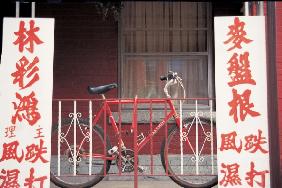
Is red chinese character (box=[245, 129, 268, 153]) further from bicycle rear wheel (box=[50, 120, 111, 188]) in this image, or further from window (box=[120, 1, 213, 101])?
window (box=[120, 1, 213, 101])

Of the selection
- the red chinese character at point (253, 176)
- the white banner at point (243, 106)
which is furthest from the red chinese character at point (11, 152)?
the red chinese character at point (253, 176)

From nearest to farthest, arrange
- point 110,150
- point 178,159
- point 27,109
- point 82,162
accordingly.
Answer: point 27,109 → point 110,150 → point 82,162 → point 178,159

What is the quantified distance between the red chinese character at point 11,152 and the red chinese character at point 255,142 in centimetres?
240

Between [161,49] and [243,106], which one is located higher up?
[161,49]

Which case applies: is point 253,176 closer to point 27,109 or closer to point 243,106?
point 243,106

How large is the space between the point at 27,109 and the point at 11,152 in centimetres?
49

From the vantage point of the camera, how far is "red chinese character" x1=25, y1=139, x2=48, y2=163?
4.73 meters

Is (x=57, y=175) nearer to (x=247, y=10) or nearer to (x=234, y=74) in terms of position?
(x=234, y=74)

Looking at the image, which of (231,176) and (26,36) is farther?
(26,36)

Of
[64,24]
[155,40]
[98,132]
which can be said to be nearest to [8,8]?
[64,24]

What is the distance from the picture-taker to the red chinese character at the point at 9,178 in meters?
4.69

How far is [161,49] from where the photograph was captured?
23.2ft

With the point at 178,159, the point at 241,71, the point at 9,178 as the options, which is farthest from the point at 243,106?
the point at 9,178

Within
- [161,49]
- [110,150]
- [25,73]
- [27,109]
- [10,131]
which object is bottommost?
[110,150]
